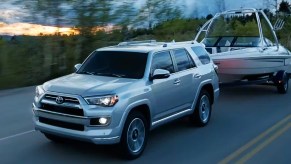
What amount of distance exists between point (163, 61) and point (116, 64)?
34.0 inches

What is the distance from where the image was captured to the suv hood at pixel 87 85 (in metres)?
6.73

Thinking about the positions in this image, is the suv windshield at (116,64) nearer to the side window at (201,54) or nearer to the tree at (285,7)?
the side window at (201,54)

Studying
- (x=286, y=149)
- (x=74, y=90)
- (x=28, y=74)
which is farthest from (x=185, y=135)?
(x=28, y=74)

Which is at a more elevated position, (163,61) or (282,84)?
(163,61)

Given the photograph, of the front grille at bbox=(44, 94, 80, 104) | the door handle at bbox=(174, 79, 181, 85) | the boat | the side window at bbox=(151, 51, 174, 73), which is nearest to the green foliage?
the boat

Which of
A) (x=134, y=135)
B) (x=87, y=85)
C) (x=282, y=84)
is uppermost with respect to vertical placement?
(x=87, y=85)

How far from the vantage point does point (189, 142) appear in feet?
27.0

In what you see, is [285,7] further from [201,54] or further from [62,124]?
[62,124]

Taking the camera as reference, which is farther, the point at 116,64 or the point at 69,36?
the point at 69,36

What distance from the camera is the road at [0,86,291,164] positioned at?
7.15 metres

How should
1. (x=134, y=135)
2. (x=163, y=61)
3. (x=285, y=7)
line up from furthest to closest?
(x=285, y=7), (x=163, y=61), (x=134, y=135)

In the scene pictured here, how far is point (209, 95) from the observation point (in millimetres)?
9852

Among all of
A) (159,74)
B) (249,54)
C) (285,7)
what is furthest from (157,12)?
(285,7)

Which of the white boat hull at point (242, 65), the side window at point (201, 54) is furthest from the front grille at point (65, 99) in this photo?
the white boat hull at point (242, 65)
